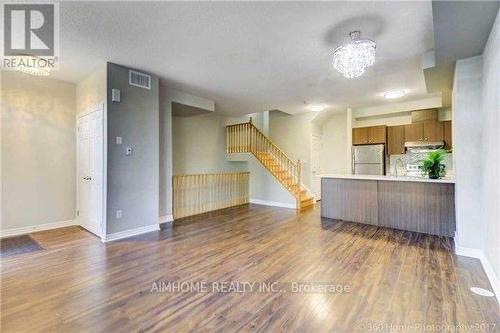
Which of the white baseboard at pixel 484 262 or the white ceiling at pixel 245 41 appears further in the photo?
the white ceiling at pixel 245 41

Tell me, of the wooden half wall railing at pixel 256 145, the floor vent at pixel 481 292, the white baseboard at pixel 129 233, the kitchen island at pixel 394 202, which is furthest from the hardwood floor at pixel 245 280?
the wooden half wall railing at pixel 256 145

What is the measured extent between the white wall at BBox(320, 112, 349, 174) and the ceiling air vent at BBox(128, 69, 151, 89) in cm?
581

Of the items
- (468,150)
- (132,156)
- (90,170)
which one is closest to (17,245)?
(90,170)

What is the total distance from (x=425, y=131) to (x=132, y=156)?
6.92m

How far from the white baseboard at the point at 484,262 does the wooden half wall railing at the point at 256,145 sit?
14.1 ft

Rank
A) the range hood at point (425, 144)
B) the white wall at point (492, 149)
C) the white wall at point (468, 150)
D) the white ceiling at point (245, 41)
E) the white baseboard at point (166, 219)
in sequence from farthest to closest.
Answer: the range hood at point (425, 144)
the white baseboard at point (166, 219)
the white wall at point (468, 150)
the white ceiling at point (245, 41)
the white wall at point (492, 149)

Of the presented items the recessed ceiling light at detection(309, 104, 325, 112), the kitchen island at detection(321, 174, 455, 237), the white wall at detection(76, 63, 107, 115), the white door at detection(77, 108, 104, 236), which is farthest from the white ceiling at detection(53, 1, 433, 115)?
the kitchen island at detection(321, 174, 455, 237)

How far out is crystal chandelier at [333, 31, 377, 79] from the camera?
271cm

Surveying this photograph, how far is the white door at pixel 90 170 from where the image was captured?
12.7ft

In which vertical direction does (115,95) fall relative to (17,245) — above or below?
above

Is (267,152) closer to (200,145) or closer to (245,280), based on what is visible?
(200,145)

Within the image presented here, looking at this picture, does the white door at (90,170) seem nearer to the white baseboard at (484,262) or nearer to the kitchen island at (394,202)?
the kitchen island at (394,202)

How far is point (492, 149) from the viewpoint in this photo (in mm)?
2400

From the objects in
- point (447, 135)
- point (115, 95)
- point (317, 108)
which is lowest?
point (447, 135)
